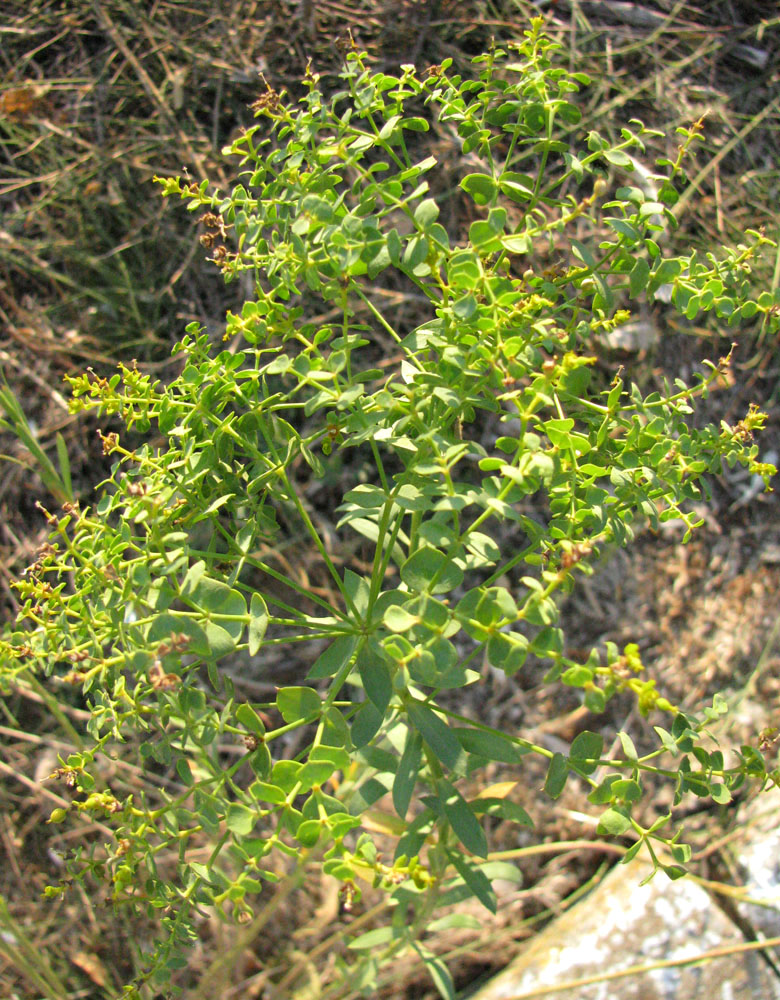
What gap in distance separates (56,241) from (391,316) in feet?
4.86

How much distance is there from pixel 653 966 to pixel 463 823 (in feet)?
5.08

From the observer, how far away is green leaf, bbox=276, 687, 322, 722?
1495 mm

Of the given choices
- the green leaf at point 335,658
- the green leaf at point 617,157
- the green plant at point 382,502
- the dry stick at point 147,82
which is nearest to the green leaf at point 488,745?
the green plant at point 382,502

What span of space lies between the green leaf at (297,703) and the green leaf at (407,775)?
0.25m

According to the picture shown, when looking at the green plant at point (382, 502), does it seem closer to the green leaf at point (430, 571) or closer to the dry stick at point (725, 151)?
the green leaf at point (430, 571)

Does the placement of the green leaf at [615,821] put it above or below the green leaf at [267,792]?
below

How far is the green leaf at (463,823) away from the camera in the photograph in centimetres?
166

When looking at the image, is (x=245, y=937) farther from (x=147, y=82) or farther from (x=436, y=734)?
(x=147, y=82)

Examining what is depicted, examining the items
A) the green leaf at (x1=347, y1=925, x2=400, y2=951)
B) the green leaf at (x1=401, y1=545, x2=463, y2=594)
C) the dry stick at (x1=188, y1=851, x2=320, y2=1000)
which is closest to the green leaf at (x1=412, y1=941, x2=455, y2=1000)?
the green leaf at (x1=347, y1=925, x2=400, y2=951)

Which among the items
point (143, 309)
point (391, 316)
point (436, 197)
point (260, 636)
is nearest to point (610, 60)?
point (436, 197)

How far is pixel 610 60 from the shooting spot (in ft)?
12.0

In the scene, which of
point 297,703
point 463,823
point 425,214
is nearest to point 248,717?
point 297,703

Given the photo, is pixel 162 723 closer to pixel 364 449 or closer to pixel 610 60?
pixel 364 449

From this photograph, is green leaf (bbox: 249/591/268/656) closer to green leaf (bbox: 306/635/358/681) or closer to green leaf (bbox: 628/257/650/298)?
green leaf (bbox: 306/635/358/681)
